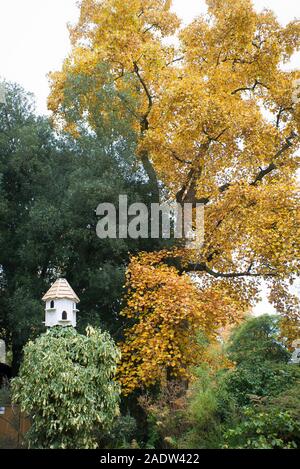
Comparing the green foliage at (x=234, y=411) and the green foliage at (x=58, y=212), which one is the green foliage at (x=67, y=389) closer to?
the green foliage at (x=234, y=411)

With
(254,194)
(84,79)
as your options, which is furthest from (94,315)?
(84,79)

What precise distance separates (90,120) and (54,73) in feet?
12.1

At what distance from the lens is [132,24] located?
15.1 meters

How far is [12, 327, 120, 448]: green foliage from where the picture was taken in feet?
28.4

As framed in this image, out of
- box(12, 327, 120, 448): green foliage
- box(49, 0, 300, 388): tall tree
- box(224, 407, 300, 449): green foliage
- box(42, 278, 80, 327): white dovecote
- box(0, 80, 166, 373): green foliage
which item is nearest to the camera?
box(224, 407, 300, 449): green foliage

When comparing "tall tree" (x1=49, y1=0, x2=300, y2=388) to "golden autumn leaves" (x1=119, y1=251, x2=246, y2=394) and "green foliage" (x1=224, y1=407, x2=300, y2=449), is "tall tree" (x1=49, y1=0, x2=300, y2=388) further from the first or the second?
"green foliage" (x1=224, y1=407, x2=300, y2=449)

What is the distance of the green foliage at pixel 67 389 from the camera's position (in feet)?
28.4

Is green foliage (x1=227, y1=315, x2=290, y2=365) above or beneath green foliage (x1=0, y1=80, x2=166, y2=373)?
beneath

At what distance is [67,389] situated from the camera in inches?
342

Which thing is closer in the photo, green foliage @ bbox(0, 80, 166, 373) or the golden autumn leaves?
the golden autumn leaves

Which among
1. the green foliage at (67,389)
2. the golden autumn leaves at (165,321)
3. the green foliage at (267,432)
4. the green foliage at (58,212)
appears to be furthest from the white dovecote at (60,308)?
the green foliage at (267,432)

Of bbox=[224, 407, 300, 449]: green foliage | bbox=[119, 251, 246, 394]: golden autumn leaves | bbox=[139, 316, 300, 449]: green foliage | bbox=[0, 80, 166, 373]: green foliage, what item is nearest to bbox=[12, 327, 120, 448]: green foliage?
bbox=[139, 316, 300, 449]: green foliage

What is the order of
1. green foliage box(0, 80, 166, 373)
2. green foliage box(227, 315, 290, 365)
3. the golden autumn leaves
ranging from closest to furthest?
the golden autumn leaves
green foliage box(0, 80, 166, 373)
green foliage box(227, 315, 290, 365)

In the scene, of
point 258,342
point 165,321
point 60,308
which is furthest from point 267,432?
point 258,342
